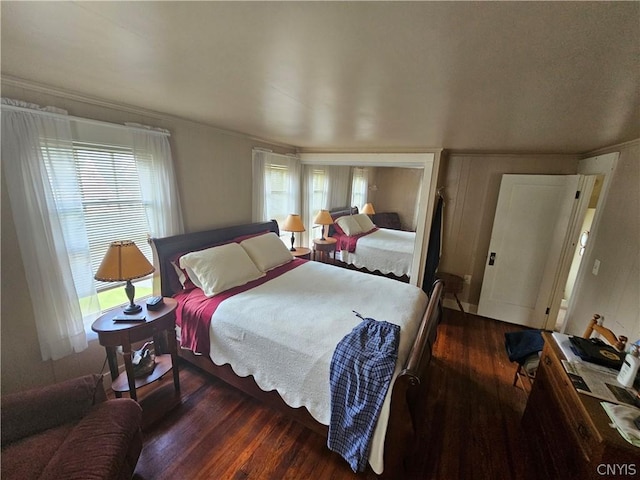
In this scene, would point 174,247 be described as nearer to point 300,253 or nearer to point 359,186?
point 300,253

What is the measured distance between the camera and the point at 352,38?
0.87m

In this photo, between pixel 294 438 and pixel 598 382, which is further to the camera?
pixel 294 438

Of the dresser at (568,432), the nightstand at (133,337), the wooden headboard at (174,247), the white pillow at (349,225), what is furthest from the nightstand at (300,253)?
the dresser at (568,432)

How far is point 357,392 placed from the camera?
141cm

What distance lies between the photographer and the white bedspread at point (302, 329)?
61.4 inches

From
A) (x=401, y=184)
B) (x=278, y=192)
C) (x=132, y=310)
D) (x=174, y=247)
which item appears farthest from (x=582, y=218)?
(x=132, y=310)

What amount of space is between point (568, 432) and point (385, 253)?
2698 millimetres

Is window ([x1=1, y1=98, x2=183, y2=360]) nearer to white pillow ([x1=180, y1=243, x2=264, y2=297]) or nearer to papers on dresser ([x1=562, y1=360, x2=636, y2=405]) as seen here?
white pillow ([x1=180, y1=243, x2=264, y2=297])

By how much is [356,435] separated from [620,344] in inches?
63.6

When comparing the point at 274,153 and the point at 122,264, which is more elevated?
the point at 274,153

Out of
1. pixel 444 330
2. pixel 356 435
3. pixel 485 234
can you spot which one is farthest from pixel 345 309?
pixel 485 234

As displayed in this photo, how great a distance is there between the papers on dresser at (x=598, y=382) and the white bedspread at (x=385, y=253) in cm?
228

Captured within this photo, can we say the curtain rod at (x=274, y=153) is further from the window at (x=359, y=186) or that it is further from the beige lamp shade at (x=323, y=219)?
the window at (x=359, y=186)

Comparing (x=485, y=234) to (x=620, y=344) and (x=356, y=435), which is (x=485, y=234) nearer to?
(x=620, y=344)
